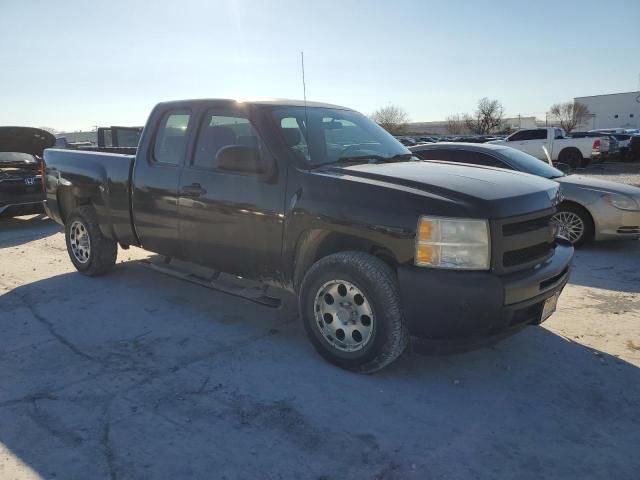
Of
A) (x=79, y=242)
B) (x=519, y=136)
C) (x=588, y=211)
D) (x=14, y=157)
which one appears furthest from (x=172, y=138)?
(x=519, y=136)

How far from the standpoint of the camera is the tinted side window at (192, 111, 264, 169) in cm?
425

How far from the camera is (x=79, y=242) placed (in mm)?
6102

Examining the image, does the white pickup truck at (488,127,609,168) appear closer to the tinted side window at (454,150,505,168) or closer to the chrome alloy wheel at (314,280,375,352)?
the tinted side window at (454,150,505,168)

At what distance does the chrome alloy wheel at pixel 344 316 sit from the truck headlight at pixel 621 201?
520 cm

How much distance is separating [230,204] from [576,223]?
544 cm

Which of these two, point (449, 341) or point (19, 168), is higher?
point (19, 168)

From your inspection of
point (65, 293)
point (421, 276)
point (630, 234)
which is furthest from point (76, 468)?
point (630, 234)

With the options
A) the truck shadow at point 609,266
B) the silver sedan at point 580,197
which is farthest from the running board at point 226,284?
Result: the truck shadow at point 609,266

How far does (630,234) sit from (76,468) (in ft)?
23.5

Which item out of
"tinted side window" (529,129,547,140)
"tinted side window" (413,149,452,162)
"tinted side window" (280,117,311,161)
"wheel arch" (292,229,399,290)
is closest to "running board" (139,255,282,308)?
"wheel arch" (292,229,399,290)

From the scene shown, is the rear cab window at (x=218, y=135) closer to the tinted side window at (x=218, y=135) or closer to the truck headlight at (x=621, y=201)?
the tinted side window at (x=218, y=135)

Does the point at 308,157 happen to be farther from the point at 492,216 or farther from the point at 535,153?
the point at 535,153

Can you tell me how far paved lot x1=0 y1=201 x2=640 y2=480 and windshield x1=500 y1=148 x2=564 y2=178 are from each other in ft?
9.16

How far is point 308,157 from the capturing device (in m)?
3.96
